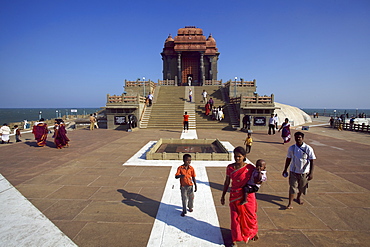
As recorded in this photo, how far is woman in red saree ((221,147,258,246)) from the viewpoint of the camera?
2.94 metres

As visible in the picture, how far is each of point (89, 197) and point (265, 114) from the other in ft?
54.9

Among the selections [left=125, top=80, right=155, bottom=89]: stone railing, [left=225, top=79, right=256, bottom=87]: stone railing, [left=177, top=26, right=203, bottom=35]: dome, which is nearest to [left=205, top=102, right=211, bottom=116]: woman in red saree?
[left=225, top=79, right=256, bottom=87]: stone railing

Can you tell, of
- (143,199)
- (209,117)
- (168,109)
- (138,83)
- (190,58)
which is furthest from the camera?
(190,58)

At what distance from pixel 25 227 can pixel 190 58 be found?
1346 inches

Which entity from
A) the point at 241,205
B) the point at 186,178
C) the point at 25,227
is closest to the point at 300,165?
the point at 241,205

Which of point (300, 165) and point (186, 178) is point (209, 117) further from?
point (186, 178)

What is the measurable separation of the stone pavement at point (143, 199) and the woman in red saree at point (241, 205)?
1.04ft

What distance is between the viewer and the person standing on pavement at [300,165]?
3.98 meters

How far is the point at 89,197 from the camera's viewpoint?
4715 mm

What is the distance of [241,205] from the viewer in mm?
2980

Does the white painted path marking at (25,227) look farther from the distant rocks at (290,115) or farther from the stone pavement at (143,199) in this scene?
the distant rocks at (290,115)

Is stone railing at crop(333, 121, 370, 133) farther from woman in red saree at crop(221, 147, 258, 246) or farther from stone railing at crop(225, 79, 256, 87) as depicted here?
woman in red saree at crop(221, 147, 258, 246)

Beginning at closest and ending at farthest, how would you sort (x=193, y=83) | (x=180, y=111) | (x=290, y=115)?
(x=180, y=111)
(x=290, y=115)
(x=193, y=83)

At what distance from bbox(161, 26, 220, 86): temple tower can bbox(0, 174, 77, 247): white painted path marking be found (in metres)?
30.3
